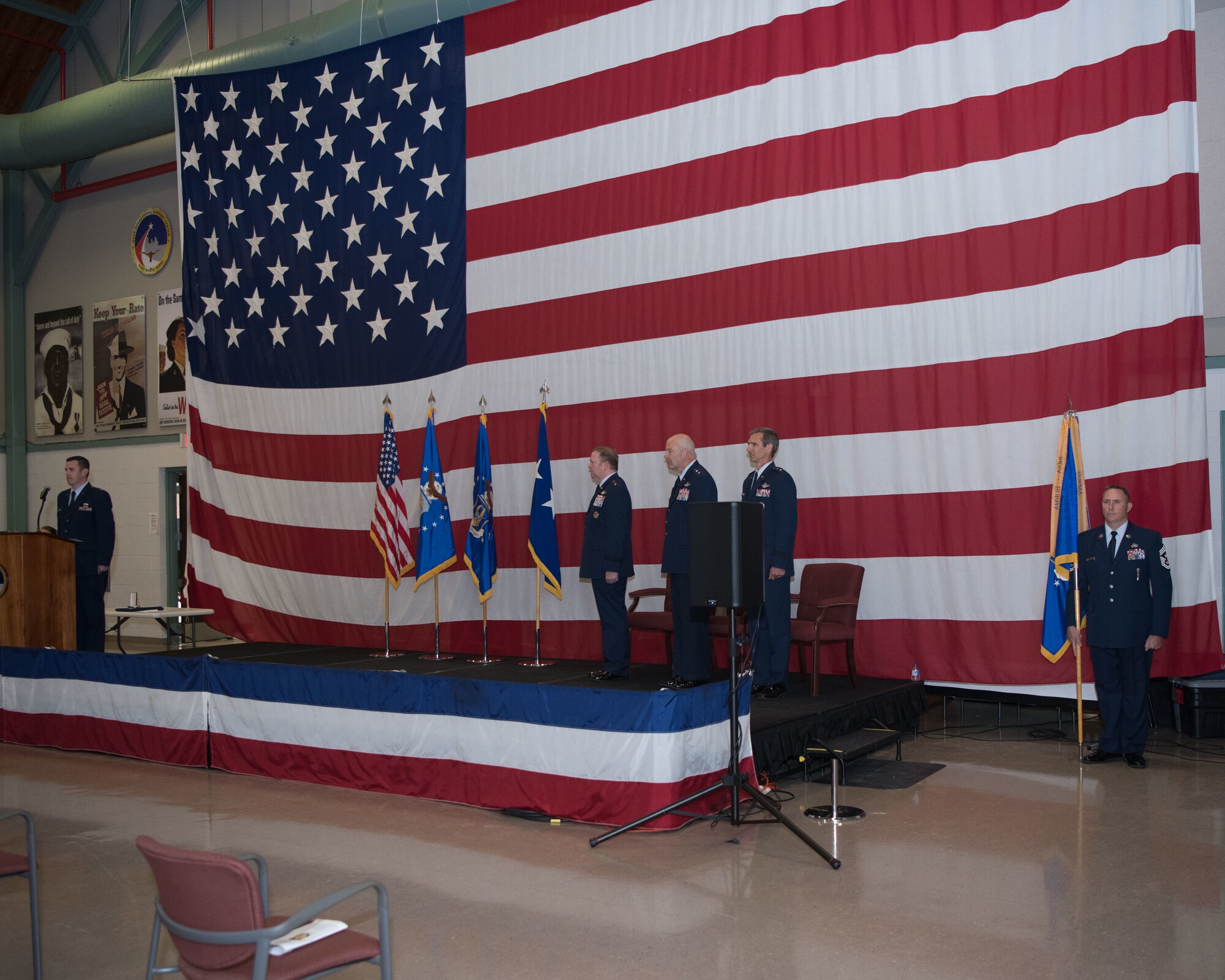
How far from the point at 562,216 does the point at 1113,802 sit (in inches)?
200

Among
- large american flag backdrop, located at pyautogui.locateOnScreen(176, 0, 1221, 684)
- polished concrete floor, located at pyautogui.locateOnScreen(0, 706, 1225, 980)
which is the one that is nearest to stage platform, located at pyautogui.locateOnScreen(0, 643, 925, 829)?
polished concrete floor, located at pyautogui.locateOnScreen(0, 706, 1225, 980)

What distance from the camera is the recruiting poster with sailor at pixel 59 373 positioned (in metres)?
12.3

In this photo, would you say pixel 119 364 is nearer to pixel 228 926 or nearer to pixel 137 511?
pixel 137 511

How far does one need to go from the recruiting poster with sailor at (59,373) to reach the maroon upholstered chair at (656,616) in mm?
8114

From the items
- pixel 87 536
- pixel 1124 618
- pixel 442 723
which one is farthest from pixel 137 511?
pixel 1124 618

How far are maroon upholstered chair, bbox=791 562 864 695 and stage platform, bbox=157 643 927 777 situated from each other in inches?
6.0

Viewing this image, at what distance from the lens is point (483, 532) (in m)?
7.41

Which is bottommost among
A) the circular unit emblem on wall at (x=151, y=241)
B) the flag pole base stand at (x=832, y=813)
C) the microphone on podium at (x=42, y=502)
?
the flag pole base stand at (x=832, y=813)

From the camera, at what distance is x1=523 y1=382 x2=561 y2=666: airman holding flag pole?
7.11 metres

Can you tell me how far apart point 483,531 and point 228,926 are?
5396 mm

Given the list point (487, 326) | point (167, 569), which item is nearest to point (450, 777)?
point (487, 326)

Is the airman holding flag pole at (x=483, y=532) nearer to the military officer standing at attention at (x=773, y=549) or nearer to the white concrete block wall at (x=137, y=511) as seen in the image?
the military officer standing at attention at (x=773, y=549)

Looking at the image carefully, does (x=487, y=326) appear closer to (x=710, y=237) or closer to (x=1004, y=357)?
(x=710, y=237)

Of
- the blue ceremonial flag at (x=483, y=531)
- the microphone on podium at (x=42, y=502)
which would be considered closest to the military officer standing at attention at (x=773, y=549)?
the blue ceremonial flag at (x=483, y=531)
